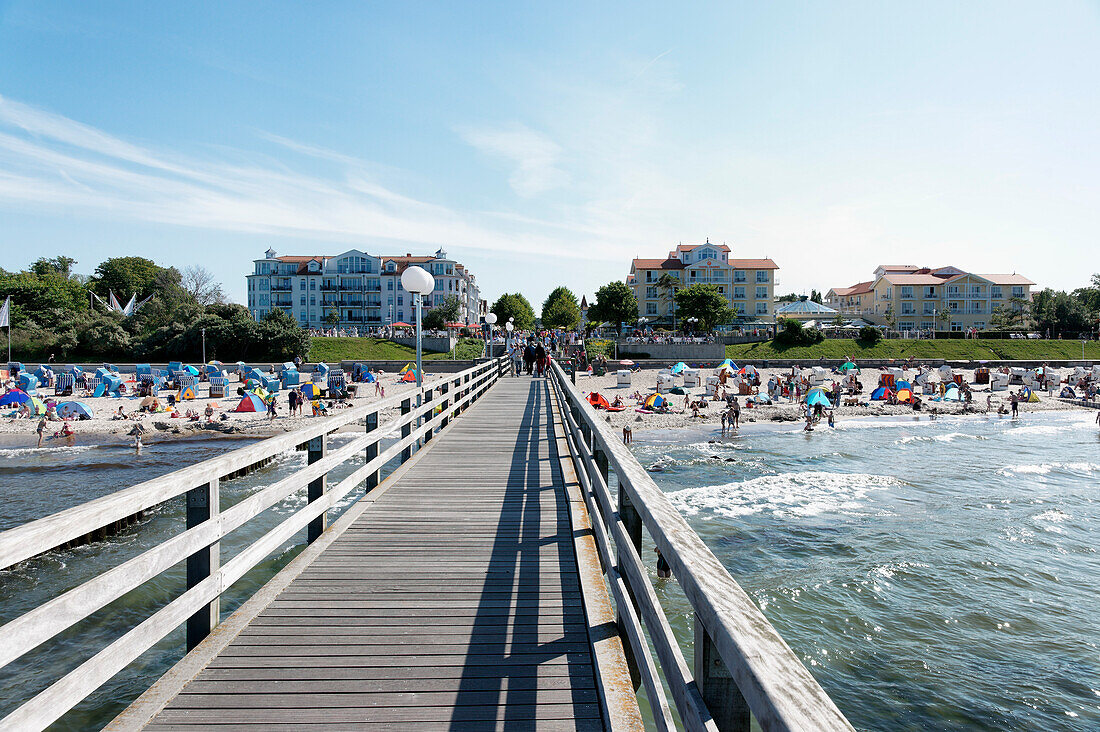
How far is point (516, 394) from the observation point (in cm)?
1797

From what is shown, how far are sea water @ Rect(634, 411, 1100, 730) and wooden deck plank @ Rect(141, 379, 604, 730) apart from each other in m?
4.98

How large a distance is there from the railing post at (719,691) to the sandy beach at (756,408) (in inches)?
1102

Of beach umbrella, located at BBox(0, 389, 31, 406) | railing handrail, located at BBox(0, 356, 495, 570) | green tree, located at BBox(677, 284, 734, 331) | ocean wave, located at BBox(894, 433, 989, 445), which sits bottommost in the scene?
ocean wave, located at BBox(894, 433, 989, 445)

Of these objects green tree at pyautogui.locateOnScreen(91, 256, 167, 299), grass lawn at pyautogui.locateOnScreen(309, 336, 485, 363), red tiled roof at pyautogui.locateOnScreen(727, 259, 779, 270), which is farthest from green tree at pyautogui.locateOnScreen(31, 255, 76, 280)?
red tiled roof at pyautogui.locateOnScreen(727, 259, 779, 270)

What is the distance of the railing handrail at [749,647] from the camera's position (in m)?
1.31

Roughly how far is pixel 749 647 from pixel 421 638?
2.49 m

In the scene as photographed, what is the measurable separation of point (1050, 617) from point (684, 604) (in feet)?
20.8

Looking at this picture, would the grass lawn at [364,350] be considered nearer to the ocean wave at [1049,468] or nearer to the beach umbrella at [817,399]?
the beach umbrella at [817,399]

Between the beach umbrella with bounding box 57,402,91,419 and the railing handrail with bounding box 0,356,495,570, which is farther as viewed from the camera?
the beach umbrella with bounding box 57,402,91,419

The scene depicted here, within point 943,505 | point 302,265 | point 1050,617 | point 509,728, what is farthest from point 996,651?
point 302,265

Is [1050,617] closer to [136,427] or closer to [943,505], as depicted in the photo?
[943,505]

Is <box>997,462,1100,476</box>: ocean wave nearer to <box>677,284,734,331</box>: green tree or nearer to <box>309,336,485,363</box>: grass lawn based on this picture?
<box>309,336,485,363</box>: grass lawn

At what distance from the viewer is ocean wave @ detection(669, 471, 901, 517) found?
52.9 feet

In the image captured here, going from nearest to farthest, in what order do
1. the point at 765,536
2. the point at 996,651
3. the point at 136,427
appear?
the point at 996,651
the point at 765,536
the point at 136,427
